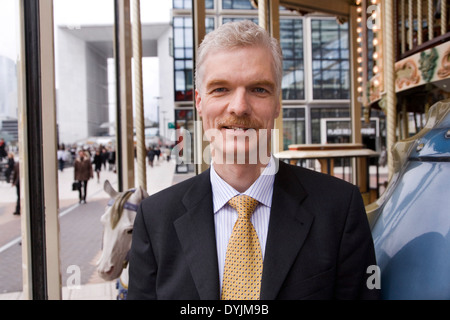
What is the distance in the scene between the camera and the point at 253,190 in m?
0.84

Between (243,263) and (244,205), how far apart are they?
0.13m

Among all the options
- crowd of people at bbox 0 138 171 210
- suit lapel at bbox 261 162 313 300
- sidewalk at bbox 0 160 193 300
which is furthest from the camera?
crowd of people at bbox 0 138 171 210

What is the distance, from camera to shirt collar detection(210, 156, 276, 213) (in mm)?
841

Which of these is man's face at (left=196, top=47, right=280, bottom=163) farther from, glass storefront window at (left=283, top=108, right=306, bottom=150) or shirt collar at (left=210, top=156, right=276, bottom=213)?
glass storefront window at (left=283, top=108, right=306, bottom=150)

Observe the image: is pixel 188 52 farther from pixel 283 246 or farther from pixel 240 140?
pixel 283 246

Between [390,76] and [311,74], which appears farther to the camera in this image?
[311,74]

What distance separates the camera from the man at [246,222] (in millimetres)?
772

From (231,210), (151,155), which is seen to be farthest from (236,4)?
(231,210)

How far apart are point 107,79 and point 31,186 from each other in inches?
48.3

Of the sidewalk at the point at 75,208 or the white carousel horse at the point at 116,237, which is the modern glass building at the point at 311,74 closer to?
the sidewalk at the point at 75,208

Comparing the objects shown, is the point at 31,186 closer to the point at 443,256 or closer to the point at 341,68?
the point at 443,256

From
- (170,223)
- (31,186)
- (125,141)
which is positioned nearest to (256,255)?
(170,223)

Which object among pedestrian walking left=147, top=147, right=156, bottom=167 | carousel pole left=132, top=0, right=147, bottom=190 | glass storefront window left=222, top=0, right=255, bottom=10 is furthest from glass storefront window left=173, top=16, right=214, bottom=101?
glass storefront window left=222, top=0, right=255, bottom=10

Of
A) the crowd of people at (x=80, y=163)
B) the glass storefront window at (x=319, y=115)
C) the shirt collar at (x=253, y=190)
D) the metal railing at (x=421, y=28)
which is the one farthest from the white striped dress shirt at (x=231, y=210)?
the glass storefront window at (x=319, y=115)
